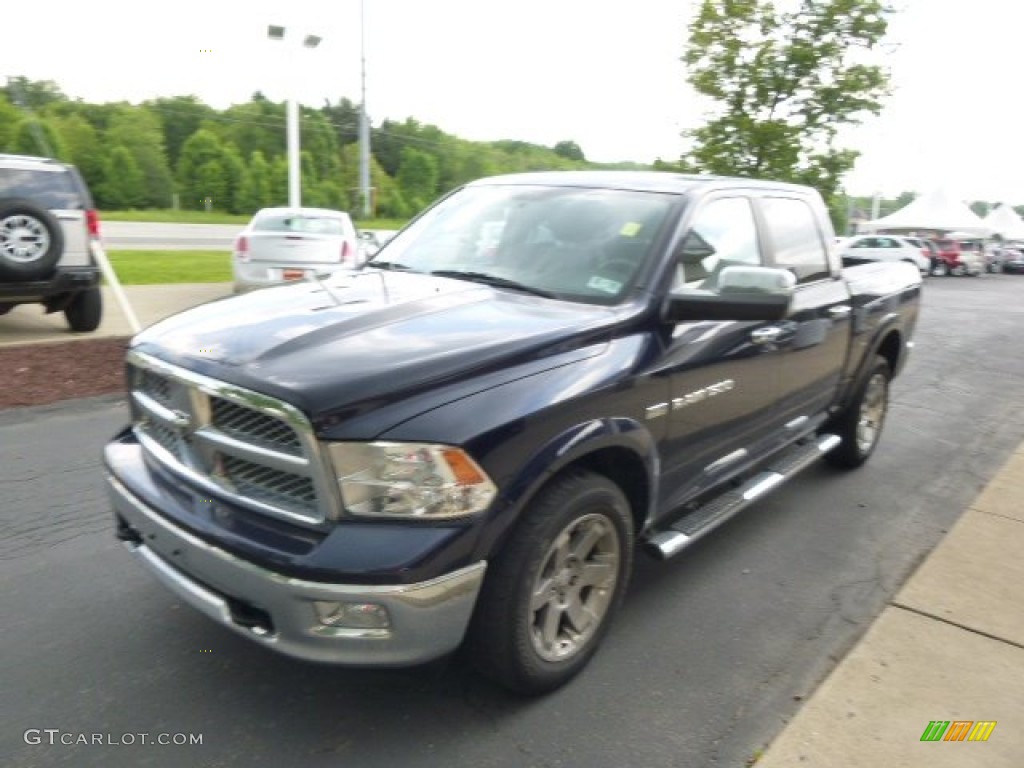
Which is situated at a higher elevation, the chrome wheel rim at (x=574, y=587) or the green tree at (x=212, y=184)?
the chrome wheel rim at (x=574, y=587)

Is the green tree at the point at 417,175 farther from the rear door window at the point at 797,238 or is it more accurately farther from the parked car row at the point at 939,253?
the rear door window at the point at 797,238

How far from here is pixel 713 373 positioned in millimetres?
3305

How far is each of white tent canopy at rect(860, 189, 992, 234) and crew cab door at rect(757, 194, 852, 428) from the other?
47.0 metres

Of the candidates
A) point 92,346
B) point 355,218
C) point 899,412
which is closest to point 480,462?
point 899,412

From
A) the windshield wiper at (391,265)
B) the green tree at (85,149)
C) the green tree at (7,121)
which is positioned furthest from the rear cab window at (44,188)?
the green tree at (85,149)

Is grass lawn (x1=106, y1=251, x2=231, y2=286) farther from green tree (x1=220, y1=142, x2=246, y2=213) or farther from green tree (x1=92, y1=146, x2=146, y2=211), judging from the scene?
green tree (x1=220, y1=142, x2=246, y2=213)

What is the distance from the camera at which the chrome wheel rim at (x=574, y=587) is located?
263cm

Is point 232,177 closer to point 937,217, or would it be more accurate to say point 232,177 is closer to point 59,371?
point 937,217

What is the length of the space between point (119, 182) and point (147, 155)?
5274 millimetres

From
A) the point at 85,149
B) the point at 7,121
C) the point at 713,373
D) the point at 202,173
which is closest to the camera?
the point at 713,373

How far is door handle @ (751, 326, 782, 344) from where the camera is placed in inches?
142

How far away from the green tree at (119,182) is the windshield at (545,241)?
62401 millimetres

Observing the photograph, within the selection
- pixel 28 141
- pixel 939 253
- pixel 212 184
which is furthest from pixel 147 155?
pixel 939 253

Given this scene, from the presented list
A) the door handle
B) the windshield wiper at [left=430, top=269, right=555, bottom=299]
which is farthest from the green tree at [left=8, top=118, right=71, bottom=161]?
the door handle
